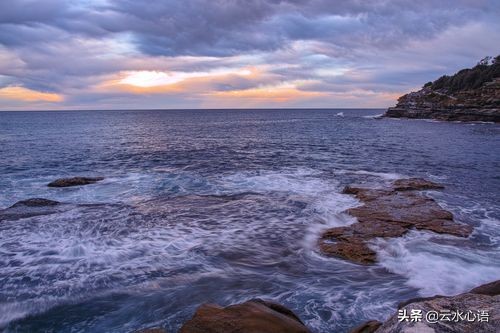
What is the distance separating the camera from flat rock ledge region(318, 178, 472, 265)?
12.6m

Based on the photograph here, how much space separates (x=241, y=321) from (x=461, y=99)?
10668 cm

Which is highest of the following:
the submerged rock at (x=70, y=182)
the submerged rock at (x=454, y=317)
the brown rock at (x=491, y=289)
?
the submerged rock at (x=454, y=317)

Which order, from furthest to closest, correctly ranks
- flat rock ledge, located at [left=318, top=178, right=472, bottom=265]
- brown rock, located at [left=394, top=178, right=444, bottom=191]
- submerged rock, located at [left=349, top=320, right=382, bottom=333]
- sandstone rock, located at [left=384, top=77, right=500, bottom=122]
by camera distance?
sandstone rock, located at [left=384, top=77, right=500, bottom=122] < brown rock, located at [left=394, top=178, right=444, bottom=191] < flat rock ledge, located at [left=318, top=178, right=472, bottom=265] < submerged rock, located at [left=349, top=320, right=382, bottom=333]

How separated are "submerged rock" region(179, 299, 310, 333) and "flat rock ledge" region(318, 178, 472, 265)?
6.04 meters

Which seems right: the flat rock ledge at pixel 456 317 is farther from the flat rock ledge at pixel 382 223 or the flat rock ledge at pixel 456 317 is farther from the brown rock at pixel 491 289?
the flat rock ledge at pixel 382 223

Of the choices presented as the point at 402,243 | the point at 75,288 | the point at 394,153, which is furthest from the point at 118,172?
the point at 394,153

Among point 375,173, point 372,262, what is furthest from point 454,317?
point 375,173

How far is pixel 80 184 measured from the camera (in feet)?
78.1

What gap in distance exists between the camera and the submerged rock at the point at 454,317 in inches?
192

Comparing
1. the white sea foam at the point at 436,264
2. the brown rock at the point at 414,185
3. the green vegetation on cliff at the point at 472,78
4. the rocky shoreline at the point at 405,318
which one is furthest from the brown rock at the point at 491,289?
the green vegetation on cliff at the point at 472,78

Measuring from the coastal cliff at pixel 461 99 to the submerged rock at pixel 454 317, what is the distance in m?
90.7

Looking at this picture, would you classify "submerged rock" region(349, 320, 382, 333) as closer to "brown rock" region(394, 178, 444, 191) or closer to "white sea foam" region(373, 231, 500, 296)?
"white sea foam" region(373, 231, 500, 296)

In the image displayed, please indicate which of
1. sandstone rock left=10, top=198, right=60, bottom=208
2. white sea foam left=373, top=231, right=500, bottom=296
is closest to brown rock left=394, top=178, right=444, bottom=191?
white sea foam left=373, top=231, right=500, bottom=296

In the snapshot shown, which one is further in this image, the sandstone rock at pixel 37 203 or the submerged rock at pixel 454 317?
the sandstone rock at pixel 37 203
